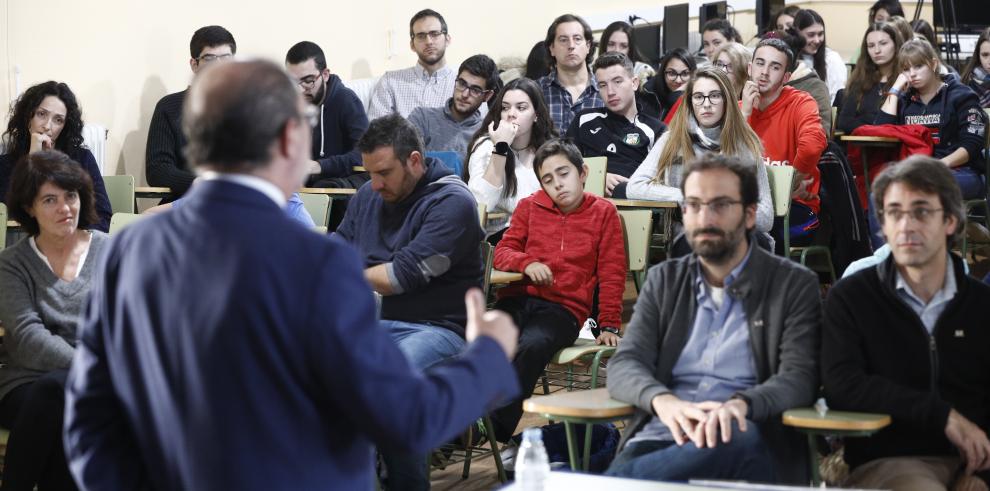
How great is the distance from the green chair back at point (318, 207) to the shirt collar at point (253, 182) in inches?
122

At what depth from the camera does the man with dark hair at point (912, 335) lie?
2434 millimetres

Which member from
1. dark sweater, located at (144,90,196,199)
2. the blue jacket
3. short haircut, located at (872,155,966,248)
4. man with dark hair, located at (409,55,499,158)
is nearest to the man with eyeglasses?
man with dark hair, located at (409,55,499,158)

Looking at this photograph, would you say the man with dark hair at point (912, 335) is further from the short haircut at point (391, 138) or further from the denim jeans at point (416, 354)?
the short haircut at point (391, 138)

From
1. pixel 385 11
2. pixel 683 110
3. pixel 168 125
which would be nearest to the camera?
pixel 683 110

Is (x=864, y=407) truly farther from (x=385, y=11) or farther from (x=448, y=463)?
(x=385, y=11)

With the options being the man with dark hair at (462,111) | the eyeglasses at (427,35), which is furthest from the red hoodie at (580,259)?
the eyeglasses at (427,35)

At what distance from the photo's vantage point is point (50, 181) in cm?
326

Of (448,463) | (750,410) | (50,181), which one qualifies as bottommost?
(448,463)

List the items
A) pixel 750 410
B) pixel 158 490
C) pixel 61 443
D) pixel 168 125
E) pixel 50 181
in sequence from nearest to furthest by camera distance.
Answer: pixel 158 490 < pixel 750 410 < pixel 61 443 < pixel 50 181 < pixel 168 125

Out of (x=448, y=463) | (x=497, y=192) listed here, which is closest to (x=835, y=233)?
(x=497, y=192)

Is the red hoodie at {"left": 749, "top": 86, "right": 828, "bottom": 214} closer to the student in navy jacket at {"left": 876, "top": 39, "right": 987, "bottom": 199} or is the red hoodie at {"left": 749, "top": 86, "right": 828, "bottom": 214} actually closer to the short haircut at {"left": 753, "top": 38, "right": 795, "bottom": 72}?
the short haircut at {"left": 753, "top": 38, "right": 795, "bottom": 72}

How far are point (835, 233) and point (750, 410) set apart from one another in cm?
282

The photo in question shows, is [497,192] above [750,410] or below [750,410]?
above

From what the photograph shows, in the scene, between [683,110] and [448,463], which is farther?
[683,110]
